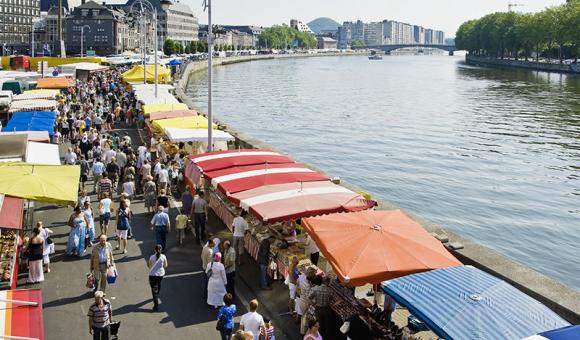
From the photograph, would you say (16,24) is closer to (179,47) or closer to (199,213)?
(179,47)

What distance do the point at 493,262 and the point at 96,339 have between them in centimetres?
803

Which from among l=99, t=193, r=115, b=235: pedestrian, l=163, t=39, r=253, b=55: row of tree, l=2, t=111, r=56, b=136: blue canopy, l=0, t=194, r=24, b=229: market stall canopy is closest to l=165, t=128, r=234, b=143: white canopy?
l=2, t=111, r=56, b=136: blue canopy

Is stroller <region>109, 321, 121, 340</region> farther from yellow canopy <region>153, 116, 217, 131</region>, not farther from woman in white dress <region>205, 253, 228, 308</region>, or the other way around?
yellow canopy <region>153, 116, 217, 131</region>

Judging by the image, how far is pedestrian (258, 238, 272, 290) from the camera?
1395 cm

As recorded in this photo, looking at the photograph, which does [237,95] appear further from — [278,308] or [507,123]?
[278,308]

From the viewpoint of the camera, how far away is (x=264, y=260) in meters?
13.9

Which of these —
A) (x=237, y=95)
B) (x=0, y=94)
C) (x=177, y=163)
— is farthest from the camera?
(x=237, y=95)

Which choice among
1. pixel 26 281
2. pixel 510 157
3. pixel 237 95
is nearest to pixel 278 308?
pixel 26 281

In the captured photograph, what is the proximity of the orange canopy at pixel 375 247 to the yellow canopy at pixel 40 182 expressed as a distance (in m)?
5.70

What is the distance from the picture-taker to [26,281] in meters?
14.1

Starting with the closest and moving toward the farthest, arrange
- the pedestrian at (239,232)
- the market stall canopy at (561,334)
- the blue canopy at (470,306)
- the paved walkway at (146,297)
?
the market stall canopy at (561,334), the blue canopy at (470,306), the paved walkway at (146,297), the pedestrian at (239,232)

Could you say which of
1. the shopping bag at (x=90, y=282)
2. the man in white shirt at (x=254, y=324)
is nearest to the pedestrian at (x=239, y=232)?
the shopping bag at (x=90, y=282)

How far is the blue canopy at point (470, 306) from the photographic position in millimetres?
8523

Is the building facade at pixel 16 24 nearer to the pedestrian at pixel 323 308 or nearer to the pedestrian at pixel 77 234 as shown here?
the pedestrian at pixel 77 234
